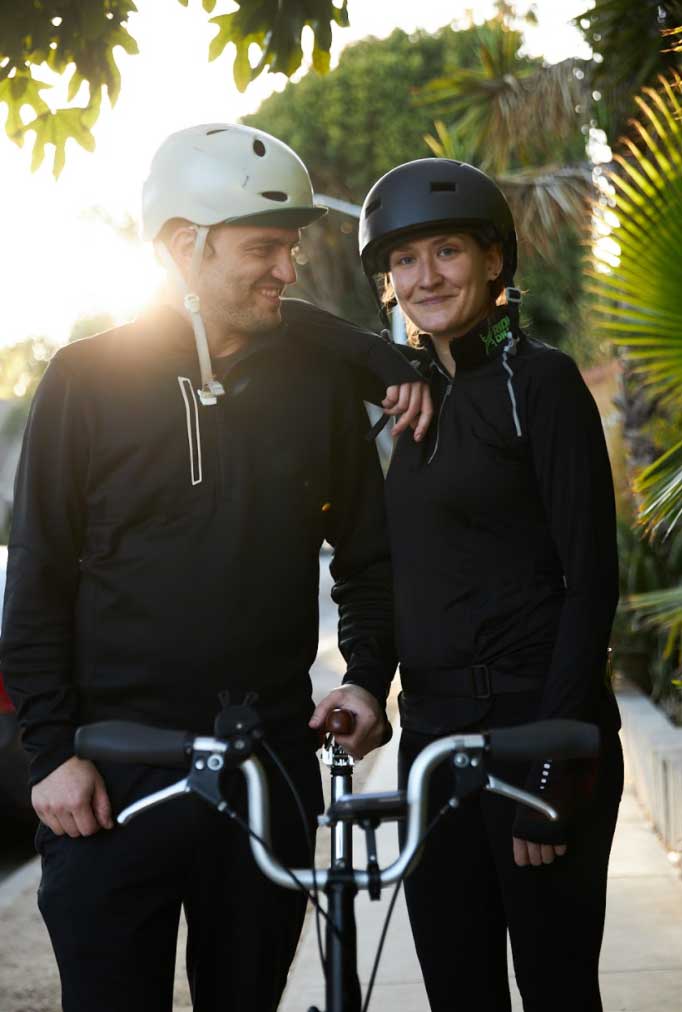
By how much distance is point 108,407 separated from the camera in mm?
2797

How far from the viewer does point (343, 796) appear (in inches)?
80.4

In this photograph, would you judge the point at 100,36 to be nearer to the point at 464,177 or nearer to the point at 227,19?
the point at 227,19

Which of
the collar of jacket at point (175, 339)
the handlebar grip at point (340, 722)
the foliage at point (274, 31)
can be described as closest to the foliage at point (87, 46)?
the foliage at point (274, 31)

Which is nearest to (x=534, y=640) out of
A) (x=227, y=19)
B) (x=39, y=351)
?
(x=227, y=19)

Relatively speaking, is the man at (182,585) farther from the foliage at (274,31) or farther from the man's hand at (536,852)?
the foliage at (274,31)

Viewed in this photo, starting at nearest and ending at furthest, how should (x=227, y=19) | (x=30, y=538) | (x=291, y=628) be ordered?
(x=30, y=538) < (x=291, y=628) < (x=227, y=19)

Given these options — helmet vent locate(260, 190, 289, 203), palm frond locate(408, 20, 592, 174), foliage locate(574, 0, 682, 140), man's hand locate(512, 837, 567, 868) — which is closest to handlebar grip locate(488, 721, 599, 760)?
man's hand locate(512, 837, 567, 868)

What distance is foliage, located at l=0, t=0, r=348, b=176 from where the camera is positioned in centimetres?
370

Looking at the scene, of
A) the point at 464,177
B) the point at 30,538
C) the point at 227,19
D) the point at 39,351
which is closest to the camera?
the point at 30,538

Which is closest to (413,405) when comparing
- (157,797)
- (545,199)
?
(157,797)

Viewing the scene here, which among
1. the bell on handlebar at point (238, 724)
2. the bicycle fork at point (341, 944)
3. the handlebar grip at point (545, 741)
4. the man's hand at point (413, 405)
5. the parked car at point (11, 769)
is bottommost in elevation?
the parked car at point (11, 769)

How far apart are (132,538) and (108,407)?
0.89ft

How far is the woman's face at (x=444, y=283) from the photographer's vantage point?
311cm

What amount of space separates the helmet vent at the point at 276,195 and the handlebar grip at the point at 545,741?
140 cm
